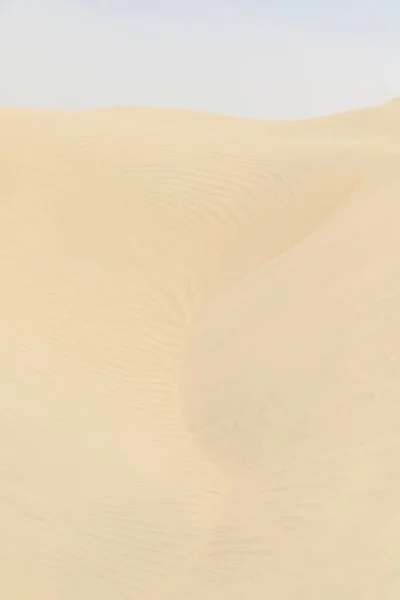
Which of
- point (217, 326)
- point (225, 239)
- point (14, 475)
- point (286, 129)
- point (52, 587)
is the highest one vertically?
point (286, 129)

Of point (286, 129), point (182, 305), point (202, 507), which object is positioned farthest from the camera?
point (286, 129)

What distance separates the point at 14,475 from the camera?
5.13 meters

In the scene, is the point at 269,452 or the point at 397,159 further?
the point at 397,159

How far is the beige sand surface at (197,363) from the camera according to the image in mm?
4211

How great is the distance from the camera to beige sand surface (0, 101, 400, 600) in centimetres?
421

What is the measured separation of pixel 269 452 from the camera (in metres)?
5.08

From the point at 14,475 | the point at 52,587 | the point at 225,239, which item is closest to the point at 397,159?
the point at 225,239

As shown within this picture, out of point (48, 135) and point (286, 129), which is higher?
point (286, 129)

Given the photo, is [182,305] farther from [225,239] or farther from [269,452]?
[269,452]

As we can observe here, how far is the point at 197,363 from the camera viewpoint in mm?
6965

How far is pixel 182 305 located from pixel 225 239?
4.54 ft

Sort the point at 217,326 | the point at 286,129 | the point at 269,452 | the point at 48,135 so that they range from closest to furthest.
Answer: the point at 269,452 < the point at 217,326 < the point at 48,135 < the point at 286,129

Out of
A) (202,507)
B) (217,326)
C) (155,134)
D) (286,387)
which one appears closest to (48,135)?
(155,134)

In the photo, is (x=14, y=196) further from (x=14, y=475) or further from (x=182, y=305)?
(x=14, y=475)
